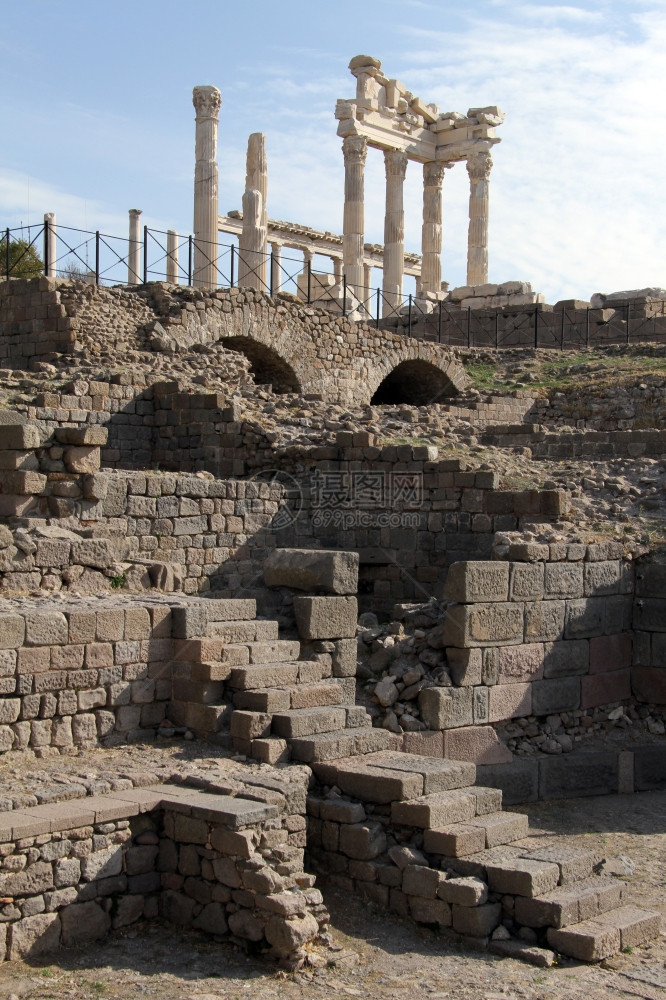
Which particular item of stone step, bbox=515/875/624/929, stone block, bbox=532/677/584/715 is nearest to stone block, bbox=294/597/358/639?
stone block, bbox=532/677/584/715

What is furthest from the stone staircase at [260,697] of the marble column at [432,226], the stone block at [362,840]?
the marble column at [432,226]

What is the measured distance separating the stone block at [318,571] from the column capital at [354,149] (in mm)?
24416

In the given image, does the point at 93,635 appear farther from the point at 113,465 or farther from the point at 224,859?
the point at 113,465

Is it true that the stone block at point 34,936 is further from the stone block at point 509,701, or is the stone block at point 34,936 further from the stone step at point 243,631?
the stone block at point 509,701

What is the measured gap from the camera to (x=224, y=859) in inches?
297

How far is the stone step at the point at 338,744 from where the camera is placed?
873cm

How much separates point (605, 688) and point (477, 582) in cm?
240

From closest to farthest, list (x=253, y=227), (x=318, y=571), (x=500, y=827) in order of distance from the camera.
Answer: (x=500, y=827) < (x=318, y=571) < (x=253, y=227)

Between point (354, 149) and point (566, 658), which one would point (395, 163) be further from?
point (566, 658)

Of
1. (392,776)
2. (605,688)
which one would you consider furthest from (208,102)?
(392,776)

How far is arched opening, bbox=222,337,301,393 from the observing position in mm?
22603

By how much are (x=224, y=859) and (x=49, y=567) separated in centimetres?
362

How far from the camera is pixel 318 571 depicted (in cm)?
1044

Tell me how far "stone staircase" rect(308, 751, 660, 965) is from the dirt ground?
5.5 inches
